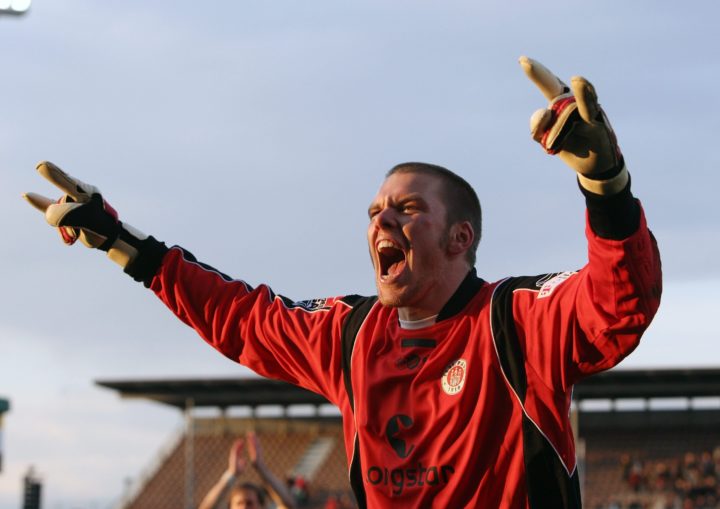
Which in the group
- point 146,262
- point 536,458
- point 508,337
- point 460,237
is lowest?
point 536,458

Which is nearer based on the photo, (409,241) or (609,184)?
(609,184)

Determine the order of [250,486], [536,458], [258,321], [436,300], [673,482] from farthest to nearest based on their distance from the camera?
[673,482] < [250,486] < [258,321] < [436,300] < [536,458]

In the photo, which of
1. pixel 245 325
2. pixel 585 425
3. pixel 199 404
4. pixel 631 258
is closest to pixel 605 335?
pixel 631 258

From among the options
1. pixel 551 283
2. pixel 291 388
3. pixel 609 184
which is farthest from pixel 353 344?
pixel 291 388

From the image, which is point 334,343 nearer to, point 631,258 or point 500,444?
point 500,444

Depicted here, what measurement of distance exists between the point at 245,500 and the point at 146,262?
3.32m

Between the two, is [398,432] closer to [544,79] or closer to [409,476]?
[409,476]

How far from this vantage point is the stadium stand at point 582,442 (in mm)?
29844

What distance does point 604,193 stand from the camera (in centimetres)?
359

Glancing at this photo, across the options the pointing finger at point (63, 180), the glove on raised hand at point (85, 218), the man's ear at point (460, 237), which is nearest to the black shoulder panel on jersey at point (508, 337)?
the man's ear at point (460, 237)

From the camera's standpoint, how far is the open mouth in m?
4.45

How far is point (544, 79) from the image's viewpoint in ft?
Answer: 11.4

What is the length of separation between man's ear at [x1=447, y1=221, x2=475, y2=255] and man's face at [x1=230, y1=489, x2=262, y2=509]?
13.4 ft

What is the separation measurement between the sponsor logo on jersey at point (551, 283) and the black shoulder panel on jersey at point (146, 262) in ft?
6.28
